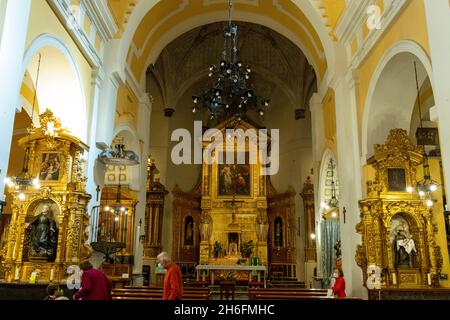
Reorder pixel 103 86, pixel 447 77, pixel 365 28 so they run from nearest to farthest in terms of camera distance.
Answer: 1. pixel 447 77
2. pixel 365 28
3. pixel 103 86

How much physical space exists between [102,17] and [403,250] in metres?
7.62

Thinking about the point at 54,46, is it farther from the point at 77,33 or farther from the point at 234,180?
the point at 234,180

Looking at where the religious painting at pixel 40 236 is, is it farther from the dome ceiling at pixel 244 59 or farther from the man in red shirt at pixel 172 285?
the dome ceiling at pixel 244 59

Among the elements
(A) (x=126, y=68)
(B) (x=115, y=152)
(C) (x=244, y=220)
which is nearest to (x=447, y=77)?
(B) (x=115, y=152)

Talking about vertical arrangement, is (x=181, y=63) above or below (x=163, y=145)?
above

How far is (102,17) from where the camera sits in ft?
29.9

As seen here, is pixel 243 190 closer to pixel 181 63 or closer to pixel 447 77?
pixel 181 63

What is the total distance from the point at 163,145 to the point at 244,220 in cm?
467

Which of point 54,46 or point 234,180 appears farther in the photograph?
point 234,180

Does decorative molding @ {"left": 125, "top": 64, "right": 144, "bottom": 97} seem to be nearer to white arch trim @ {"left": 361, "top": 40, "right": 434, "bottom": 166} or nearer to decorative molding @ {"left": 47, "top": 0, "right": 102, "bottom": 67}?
decorative molding @ {"left": 47, "top": 0, "right": 102, "bottom": 67}

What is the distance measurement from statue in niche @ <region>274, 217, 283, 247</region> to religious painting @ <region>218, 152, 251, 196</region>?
174 centimetres

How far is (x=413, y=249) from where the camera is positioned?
301 inches

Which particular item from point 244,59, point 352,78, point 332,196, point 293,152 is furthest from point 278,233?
point 352,78

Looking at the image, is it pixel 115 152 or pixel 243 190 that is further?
pixel 243 190
